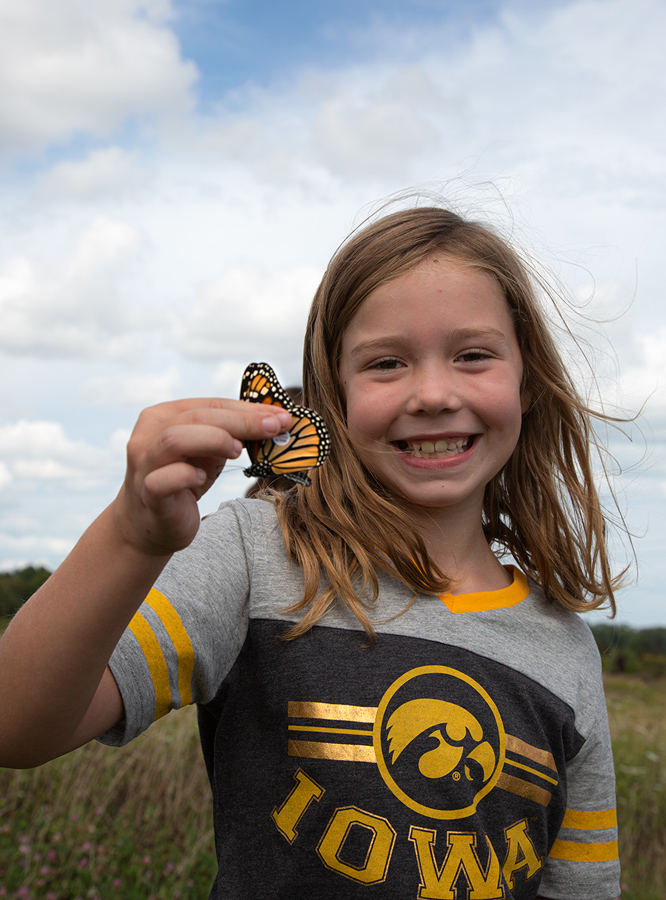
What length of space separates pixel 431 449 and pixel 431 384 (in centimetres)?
21

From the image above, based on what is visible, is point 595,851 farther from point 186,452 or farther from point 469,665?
point 186,452

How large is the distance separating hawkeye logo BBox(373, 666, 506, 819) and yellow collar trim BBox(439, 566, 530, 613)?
0.21m

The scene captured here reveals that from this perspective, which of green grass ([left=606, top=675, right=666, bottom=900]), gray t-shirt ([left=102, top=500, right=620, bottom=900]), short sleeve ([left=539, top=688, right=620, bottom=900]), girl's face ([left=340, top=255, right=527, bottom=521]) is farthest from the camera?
green grass ([left=606, top=675, right=666, bottom=900])

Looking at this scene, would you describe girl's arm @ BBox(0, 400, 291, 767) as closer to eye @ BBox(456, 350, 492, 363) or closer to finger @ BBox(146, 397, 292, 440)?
finger @ BBox(146, 397, 292, 440)

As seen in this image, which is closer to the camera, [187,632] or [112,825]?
[187,632]

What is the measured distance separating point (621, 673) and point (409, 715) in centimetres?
943

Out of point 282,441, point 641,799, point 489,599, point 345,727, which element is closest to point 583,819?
point 489,599

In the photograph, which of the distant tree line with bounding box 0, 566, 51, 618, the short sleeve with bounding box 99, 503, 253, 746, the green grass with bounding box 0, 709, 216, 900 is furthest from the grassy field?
the short sleeve with bounding box 99, 503, 253, 746

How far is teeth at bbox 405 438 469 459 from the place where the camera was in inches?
80.0

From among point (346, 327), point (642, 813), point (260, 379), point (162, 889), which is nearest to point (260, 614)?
point (260, 379)

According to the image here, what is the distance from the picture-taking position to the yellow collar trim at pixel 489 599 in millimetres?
1998

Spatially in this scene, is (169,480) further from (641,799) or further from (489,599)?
(641,799)

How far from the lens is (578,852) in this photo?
2.15m

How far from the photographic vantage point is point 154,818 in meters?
4.35
